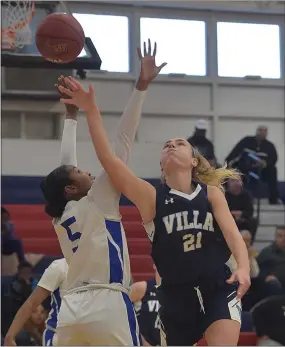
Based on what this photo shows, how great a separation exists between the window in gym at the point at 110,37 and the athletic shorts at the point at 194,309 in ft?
33.6

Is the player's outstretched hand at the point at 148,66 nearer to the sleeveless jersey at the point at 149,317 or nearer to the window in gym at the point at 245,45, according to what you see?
the sleeveless jersey at the point at 149,317

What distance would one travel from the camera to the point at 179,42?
14078mm

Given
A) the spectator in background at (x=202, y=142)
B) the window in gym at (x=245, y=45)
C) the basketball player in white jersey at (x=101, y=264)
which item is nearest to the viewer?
the basketball player in white jersey at (x=101, y=264)

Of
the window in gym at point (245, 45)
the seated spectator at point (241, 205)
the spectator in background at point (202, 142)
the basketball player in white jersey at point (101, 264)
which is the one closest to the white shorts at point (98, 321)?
the basketball player in white jersey at point (101, 264)

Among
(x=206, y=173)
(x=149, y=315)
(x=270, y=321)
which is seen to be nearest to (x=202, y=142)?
(x=270, y=321)

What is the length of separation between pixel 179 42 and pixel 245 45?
4.17ft

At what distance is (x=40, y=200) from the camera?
11703mm

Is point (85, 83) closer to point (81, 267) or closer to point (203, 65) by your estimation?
point (203, 65)

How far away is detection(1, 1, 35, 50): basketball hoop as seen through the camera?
10.2 meters

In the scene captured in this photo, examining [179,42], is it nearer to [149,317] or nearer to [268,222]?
[268,222]

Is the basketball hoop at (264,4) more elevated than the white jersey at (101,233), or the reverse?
the basketball hoop at (264,4)

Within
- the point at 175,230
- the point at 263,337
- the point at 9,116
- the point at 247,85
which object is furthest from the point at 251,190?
the point at 175,230

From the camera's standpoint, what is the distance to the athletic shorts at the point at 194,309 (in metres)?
3.62

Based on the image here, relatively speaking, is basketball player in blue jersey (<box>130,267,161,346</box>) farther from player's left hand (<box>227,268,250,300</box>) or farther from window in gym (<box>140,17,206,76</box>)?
window in gym (<box>140,17,206,76</box>)
